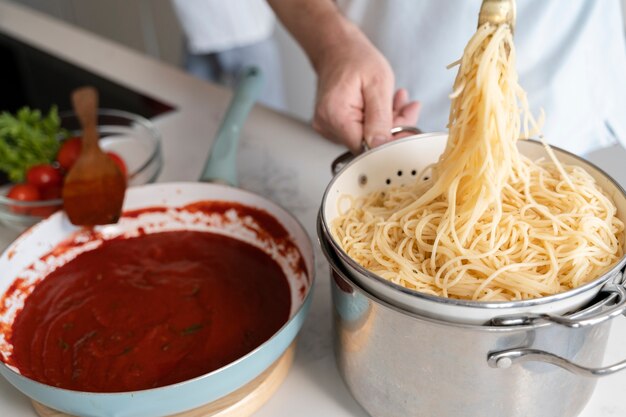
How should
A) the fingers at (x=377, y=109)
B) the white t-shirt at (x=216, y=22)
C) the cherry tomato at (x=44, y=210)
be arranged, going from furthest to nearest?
the white t-shirt at (x=216, y=22)
the cherry tomato at (x=44, y=210)
the fingers at (x=377, y=109)

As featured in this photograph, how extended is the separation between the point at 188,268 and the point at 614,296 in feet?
2.01

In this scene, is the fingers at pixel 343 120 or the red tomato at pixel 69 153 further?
the red tomato at pixel 69 153

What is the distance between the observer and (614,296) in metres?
0.67

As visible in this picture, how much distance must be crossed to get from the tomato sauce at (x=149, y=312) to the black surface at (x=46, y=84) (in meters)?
0.71

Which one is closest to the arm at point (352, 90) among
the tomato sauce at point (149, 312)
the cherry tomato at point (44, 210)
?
the tomato sauce at point (149, 312)

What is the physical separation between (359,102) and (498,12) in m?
0.38

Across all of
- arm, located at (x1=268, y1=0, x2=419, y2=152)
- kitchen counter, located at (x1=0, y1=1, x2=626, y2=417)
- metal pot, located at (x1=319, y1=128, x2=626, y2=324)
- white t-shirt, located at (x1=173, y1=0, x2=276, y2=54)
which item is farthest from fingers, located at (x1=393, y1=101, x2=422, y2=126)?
white t-shirt, located at (x1=173, y1=0, x2=276, y2=54)

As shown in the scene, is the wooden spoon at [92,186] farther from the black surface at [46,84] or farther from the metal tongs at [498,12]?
the metal tongs at [498,12]

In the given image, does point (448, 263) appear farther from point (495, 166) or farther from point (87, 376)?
point (87, 376)

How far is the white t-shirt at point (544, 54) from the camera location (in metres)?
1.33

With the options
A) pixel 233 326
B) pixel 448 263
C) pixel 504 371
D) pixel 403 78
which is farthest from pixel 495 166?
pixel 403 78

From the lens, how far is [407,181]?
39.0 inches

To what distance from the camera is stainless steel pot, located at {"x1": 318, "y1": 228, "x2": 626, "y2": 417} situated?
2.17ft

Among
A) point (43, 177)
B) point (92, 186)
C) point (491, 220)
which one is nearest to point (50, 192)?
point (43, 177)
